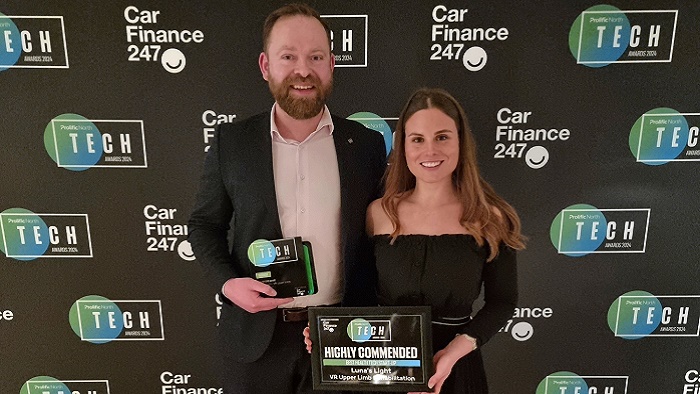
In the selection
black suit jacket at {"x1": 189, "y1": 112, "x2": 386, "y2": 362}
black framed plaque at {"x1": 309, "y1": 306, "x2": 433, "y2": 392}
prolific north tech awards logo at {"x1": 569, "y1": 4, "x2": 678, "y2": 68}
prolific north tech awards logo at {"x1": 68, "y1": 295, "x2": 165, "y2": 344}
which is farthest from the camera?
prolific north tech awards logo at {"x1": 68, "y1": 295, "x2": 165, "y2": 344}

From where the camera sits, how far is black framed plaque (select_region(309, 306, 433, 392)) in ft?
5.01

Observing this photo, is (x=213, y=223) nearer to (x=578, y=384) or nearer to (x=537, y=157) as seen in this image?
(x=537, y=157)

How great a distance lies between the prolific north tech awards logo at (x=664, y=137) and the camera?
2.02 meters

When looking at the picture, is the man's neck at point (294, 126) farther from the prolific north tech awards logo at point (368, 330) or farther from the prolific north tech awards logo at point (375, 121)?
the prolific north tech awards logo at point (368, 330)

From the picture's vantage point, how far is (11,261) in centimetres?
219

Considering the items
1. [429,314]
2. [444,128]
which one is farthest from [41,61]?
[429,314]

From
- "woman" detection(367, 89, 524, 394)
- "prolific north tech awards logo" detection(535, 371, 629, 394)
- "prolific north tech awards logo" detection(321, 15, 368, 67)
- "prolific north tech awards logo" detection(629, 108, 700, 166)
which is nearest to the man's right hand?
"woman" detection(367, 89, 524, 394)

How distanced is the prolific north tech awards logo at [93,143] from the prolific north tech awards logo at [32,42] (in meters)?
0.21

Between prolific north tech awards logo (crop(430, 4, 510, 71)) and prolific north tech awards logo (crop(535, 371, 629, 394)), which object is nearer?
prolific north tech awards logo (crop(430, 4, 510, 71))

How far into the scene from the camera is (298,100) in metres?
1.62

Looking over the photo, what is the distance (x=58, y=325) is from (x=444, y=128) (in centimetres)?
182

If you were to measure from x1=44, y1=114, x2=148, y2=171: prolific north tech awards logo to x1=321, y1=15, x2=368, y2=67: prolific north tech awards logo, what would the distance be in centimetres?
80

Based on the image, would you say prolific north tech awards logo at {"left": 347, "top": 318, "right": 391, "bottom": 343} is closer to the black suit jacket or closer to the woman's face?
the black suit jacket

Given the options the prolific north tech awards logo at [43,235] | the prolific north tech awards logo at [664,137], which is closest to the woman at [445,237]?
the prolific north tech awards logo at [664,137]
